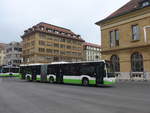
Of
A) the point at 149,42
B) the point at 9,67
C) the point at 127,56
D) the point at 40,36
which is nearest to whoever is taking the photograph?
the point at 149,42

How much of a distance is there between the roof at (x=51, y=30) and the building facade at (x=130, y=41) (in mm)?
43878

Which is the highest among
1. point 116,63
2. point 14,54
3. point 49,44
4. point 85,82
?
point 49,44

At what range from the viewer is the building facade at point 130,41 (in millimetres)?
26594

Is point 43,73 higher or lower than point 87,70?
lower

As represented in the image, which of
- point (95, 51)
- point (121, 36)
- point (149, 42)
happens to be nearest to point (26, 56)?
point (95, 51)

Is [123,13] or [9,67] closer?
[123,13]

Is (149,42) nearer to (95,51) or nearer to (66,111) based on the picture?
(66,111)

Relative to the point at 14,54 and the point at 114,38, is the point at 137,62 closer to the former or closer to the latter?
the point at 114,38

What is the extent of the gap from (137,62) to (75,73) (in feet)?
40.3

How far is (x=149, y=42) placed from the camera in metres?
26.3

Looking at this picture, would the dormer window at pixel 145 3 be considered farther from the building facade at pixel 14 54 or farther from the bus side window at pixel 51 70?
the building facade at pixel 14 54

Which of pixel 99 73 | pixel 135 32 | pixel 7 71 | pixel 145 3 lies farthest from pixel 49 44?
pixel 99 73

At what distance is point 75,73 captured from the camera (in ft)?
68.4

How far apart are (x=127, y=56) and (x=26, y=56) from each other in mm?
54624
